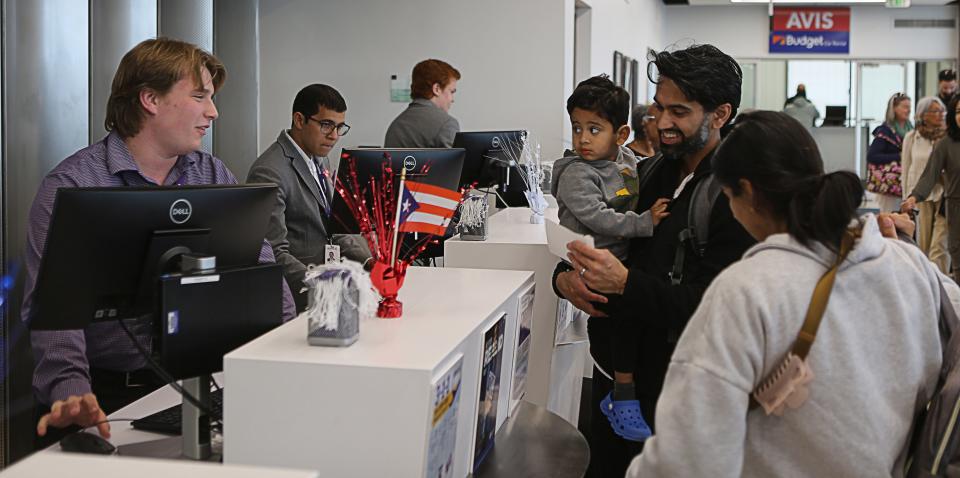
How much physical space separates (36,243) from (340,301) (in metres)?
0.94

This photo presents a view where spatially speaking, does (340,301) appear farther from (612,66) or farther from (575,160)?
(612,66)

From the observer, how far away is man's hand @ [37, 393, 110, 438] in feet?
6.55

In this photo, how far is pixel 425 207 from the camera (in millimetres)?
2168

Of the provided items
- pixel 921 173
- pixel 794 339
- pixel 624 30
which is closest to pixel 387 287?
pixel 794 339

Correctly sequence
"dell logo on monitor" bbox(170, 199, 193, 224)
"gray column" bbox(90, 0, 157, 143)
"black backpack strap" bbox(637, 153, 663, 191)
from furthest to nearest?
"gray column" bbox(90, 0, 157, 143) < "black backpack strap" bbox(637, 153, 663, 191) < "dell logo on monitor" bbox(170, 199, 193, 224)

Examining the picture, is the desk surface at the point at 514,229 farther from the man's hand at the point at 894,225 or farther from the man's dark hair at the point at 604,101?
the man's hand at the point at 894,225

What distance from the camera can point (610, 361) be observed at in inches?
106

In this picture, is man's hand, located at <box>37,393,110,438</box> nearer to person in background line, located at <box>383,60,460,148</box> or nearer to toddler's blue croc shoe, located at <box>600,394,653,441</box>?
toddler's blue croc shoe, located at <box>600,394,653,441</box>

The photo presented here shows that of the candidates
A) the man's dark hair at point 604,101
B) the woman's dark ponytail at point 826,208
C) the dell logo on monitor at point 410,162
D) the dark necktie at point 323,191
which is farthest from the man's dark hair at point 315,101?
the woman's dark ponytail at point 826,208

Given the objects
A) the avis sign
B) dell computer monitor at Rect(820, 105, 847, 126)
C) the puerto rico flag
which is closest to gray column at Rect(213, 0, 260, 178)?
the puerto rico flag

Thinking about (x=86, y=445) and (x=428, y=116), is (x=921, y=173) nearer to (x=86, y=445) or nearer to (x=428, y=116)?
(x=428, y=116)

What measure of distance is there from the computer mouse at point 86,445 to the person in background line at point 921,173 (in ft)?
22.4

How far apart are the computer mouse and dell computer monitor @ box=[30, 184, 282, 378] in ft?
0.69

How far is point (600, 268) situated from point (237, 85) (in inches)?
210
